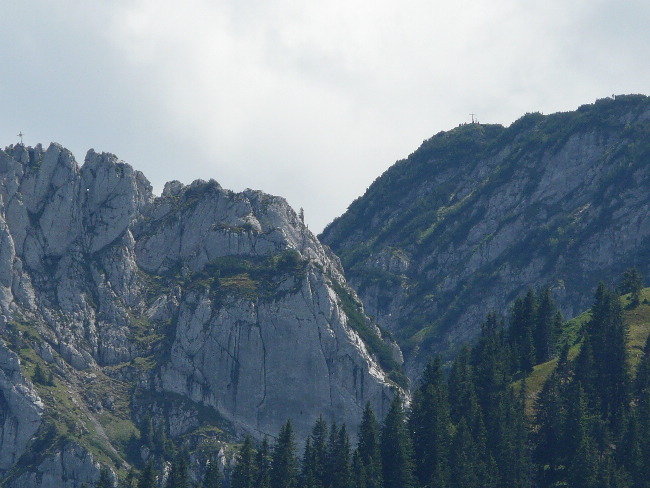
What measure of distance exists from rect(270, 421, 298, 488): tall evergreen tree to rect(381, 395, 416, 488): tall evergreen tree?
1239cm

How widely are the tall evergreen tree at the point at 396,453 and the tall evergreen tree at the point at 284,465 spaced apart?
12391mm

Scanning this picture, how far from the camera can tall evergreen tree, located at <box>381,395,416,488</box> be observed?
183250 mm

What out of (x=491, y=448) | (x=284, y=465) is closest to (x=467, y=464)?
(x=491, y=448)

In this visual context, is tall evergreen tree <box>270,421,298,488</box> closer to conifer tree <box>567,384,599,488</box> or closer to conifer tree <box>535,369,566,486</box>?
conifer tree <box>535,369,566,486</box>

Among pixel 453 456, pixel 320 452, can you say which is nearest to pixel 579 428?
pixel 453 456

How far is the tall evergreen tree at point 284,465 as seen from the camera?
182m

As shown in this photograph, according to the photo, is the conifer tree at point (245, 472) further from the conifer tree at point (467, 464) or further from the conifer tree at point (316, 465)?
A: the conifer tree at point (467, 464)

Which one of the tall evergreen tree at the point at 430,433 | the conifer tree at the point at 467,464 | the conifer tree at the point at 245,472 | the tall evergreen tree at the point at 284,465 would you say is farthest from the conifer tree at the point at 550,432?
the conifer tree at the point at 245,472

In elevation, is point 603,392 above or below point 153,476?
above

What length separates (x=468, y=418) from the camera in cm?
19512

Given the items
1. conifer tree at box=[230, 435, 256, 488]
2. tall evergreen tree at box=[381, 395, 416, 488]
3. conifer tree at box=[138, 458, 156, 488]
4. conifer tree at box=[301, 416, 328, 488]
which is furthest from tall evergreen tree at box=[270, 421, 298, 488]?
conifer tree at box=[138, 458, 156, 488]

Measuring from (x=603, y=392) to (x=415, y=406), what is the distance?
89.7ft

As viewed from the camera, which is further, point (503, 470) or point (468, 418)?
point (468, 418)

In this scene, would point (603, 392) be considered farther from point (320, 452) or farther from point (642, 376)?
point (320, 452)
